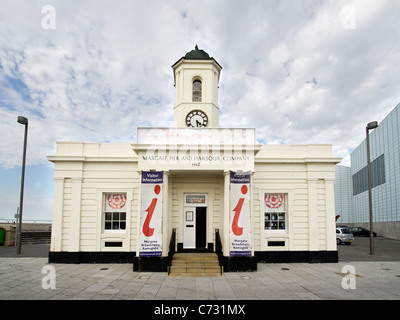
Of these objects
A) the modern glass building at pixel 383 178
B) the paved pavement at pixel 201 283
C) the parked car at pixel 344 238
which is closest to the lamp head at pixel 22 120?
the paved pavement at pixel 201 283

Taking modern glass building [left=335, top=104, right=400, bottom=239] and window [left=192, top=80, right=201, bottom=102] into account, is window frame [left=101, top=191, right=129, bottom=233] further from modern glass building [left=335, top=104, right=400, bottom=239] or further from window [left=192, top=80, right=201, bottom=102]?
modern glass building [left=335, top=104, right=400, bottom=239]

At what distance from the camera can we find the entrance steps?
33.8ft

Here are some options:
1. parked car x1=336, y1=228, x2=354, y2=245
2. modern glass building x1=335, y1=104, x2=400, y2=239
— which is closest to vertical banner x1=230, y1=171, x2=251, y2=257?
parked car x1=336, y1=228, x2=354, y2=245

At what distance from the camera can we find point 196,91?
47.5 ft

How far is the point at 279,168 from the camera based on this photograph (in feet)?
42.0

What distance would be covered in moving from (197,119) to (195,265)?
6.62m

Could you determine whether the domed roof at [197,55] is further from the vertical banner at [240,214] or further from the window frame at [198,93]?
the vertical banner at [240,214]

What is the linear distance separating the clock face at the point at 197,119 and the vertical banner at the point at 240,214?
382cm

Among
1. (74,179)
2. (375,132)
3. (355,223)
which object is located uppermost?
(375,132)

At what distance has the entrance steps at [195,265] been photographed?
1031 cm

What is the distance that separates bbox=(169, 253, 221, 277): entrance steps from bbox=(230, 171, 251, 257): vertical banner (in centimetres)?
91
